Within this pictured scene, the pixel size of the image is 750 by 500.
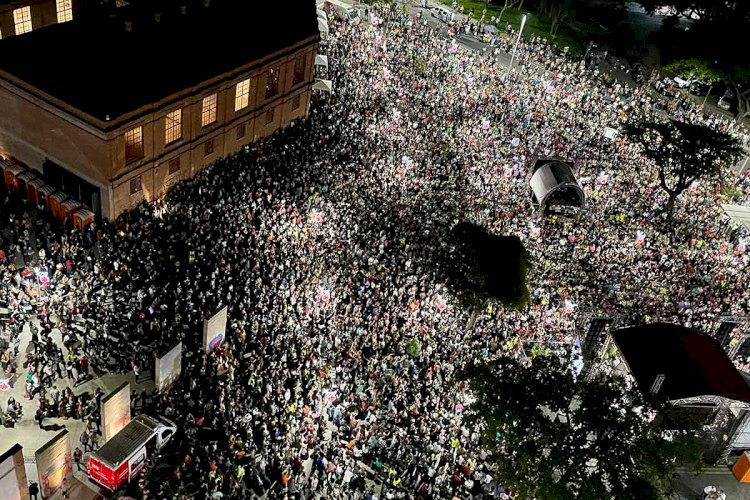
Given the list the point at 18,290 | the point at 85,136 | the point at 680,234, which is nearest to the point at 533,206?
the point at 680,234

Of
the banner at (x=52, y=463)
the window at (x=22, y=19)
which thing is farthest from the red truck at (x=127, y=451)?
the window at (x=22, y=19)

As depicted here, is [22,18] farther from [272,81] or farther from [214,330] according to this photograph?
[214,330]

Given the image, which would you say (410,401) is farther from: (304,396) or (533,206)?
(533,206)

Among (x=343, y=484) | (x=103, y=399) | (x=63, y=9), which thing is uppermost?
(x=63, y=9)

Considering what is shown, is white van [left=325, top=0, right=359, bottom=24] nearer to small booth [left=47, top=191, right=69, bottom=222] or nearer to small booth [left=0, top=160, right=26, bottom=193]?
small booth [left=0, top=160, right=26, bottom=193]

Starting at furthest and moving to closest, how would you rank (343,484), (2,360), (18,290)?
(18,290) → (2,360) → (343,484)

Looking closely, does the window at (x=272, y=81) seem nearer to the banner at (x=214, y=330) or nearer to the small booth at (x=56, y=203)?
the small booth at (x=56, y=203)
